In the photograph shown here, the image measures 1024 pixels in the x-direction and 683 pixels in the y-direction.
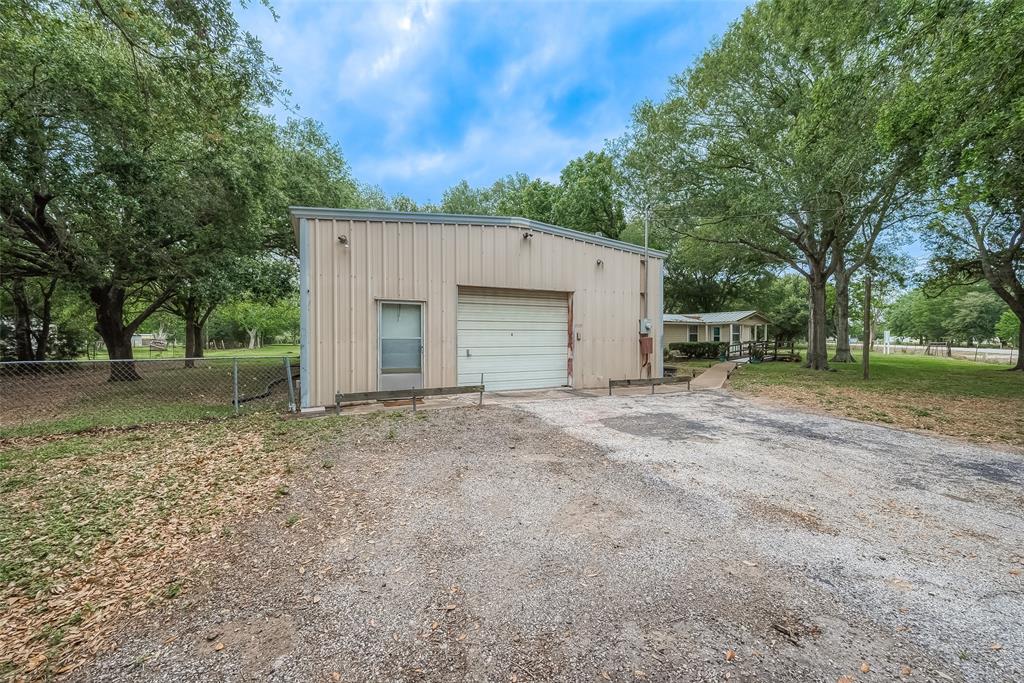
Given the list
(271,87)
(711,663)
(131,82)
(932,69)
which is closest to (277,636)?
(711,663)

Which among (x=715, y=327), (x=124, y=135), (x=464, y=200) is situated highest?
(x=464, y=200)

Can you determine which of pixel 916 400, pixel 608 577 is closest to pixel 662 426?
pixel 608 577

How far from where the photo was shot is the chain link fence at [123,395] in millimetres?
6777

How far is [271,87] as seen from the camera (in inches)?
297

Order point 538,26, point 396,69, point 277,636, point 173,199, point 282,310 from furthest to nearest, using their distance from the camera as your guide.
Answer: point 282,310
point 396,69
point 538,26
point 173,199
point 277,636

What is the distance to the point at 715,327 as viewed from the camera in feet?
84.9

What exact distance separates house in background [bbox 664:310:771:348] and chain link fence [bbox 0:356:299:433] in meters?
22.9

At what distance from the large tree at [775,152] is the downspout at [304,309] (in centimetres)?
1102

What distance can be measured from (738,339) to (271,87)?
26660 millimetres

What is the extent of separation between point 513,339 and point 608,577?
6.93 m

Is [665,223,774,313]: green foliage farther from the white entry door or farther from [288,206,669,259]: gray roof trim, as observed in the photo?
the white entry door

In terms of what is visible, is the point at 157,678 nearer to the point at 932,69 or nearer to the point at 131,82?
the point at 131,82

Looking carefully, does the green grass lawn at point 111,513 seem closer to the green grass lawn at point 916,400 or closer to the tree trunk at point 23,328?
the green grass lawn at point 916,400

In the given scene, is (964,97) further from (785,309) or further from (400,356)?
(785,309)
